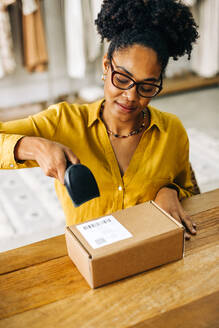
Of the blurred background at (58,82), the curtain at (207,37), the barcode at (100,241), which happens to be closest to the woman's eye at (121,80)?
the barcode at (100,241)

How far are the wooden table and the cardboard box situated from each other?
0.03 meters

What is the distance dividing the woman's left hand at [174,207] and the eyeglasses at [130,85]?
352 millimetres

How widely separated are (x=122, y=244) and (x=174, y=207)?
1.19ft

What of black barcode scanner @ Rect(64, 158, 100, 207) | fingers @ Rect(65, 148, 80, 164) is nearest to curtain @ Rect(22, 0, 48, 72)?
fingers @ Rect(65, 148, 80, 164)

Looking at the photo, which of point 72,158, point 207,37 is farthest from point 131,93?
point 207,37

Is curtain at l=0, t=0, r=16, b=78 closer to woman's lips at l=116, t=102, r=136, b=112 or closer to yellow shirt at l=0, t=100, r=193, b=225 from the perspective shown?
yellow shirt at l=0, t=100, r=193, b=225

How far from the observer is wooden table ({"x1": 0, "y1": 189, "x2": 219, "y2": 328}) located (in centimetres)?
79

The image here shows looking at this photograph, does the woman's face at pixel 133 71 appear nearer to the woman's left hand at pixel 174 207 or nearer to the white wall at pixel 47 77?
the woman's left hand at pixel 174 207

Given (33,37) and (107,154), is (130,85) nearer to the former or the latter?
(107,154)

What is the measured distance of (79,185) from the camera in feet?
2.64

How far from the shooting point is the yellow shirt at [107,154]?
1.27 m

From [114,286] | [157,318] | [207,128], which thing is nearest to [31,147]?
[114,286]

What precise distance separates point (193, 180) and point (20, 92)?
140 inches

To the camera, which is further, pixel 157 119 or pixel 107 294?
pixel 157 119
